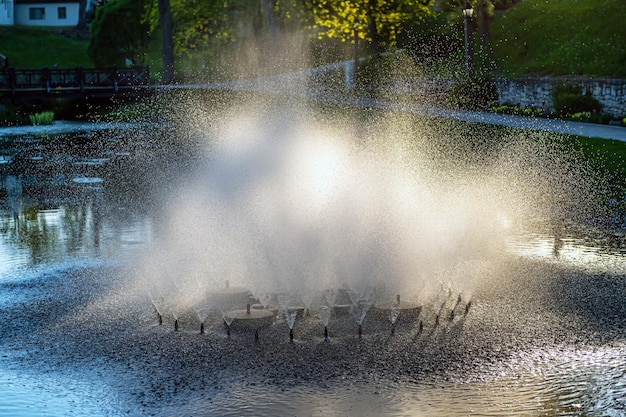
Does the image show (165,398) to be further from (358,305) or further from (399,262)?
(399,262)

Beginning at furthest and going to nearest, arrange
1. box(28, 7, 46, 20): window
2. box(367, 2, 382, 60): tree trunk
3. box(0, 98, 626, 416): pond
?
box(28, 7, 46, 20): window < box(367, 2, 382, 60): tree trunk < box(0, 98, 626, 416): pond

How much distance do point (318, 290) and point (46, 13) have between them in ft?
278

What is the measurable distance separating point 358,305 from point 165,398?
3.56m

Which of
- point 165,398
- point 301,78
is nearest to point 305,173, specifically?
point 165,398

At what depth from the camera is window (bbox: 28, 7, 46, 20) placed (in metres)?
92.9

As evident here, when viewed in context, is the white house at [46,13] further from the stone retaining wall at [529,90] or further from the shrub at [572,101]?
the shrub at [572,101]

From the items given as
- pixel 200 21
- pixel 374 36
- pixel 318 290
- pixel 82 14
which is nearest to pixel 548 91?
pixel 374 36

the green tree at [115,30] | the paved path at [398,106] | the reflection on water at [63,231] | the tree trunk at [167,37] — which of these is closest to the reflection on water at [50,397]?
the reflection on water at [63,231]

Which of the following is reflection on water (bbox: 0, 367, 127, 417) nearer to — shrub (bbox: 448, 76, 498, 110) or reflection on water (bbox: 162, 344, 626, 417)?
reflection on water (bbox: 162, 344, 626, 417)

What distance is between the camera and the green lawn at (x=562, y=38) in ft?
133

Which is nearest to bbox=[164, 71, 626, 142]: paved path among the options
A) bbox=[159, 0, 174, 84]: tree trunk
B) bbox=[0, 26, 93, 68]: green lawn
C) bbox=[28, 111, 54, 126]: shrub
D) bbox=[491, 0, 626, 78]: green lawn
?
bbox=[159, 0, 174, 84]: tree trunk

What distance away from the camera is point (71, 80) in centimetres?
5553

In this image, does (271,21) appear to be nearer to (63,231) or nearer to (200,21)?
(200,21)

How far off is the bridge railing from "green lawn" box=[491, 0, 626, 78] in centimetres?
1917
